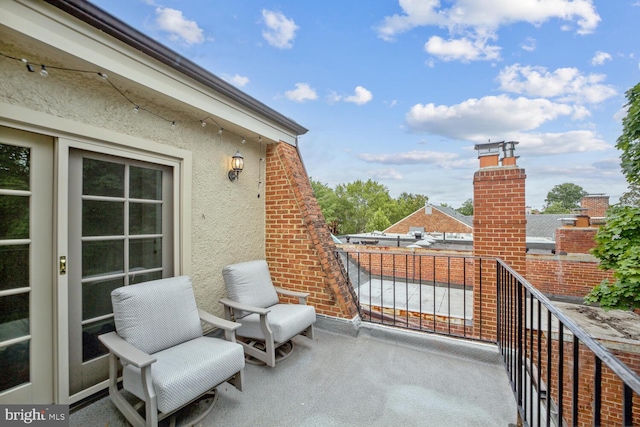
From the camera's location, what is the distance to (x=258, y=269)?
3205 millimetres

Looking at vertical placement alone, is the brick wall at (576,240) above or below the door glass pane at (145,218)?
below

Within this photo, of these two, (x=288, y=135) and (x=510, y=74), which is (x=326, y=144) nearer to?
(x=510, y=74)

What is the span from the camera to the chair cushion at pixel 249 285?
2889mm

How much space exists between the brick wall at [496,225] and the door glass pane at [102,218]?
387cm

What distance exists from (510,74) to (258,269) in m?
8.40

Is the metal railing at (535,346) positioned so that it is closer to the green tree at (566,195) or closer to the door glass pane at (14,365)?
the door glass pane at (14,365)

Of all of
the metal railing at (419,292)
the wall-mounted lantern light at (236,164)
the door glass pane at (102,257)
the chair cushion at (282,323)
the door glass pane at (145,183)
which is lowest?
the metal railing at (419,292)

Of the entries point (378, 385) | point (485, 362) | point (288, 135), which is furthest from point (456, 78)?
point (378, 385)

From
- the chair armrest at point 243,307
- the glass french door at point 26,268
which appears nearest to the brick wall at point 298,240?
the chair armrest at point 243,307

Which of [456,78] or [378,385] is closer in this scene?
[378,385]

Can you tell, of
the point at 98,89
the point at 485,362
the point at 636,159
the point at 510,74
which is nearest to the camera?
the point at 98,89

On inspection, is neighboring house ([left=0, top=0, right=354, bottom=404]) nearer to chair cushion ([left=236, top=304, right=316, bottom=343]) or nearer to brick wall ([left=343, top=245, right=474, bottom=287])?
chair cushion ([left=236, top=304, right=316, bottom=343])

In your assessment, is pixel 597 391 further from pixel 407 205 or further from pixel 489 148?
pixel 407 205

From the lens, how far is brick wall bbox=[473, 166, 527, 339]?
3096 mm
